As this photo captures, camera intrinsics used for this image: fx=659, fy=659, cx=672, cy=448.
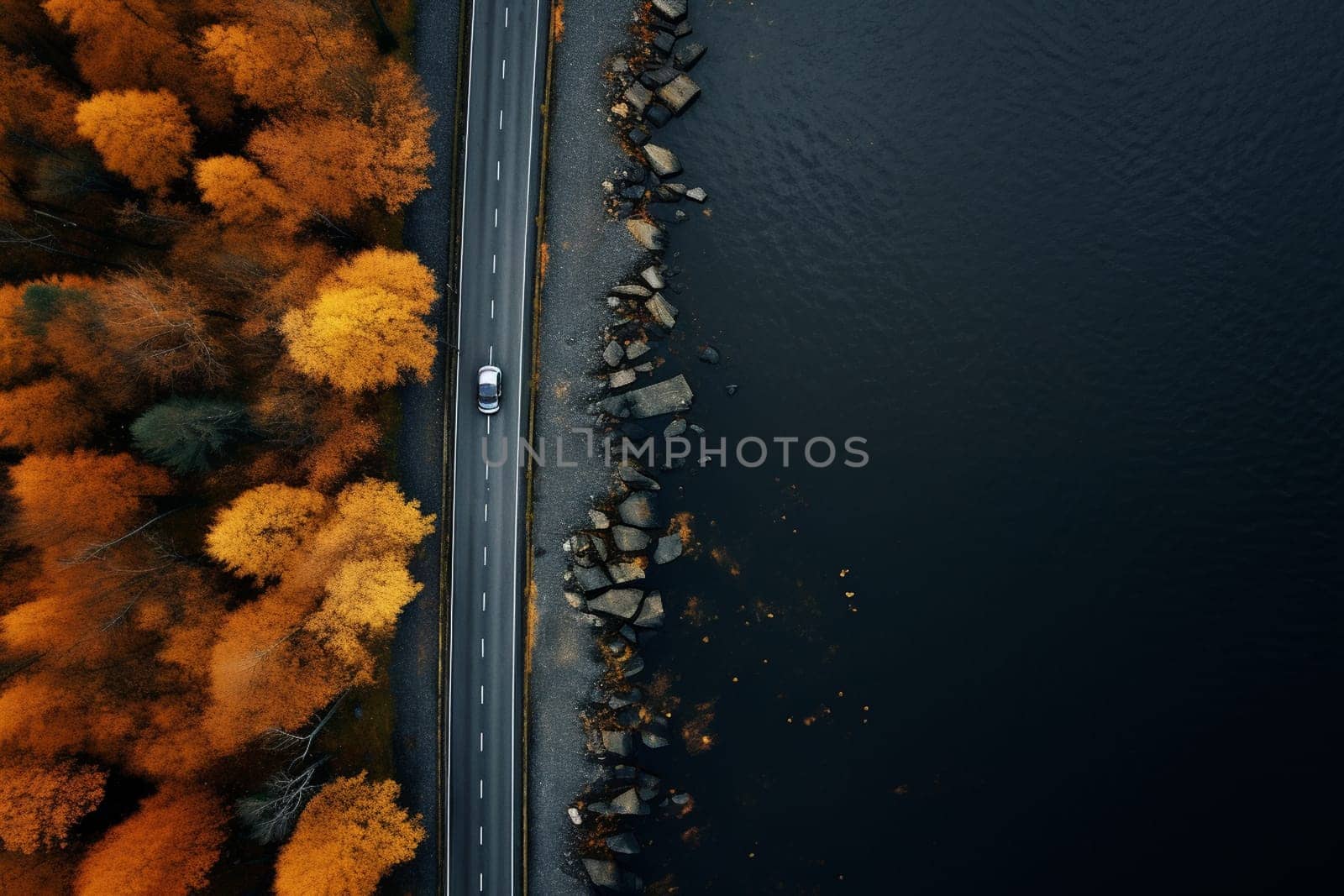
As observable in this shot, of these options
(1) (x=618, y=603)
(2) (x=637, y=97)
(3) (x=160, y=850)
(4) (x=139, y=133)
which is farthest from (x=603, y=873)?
(4) (x=139, y=133)

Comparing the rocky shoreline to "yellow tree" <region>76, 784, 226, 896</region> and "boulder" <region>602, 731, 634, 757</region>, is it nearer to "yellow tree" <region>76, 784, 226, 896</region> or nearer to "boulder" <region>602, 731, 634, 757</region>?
"boulder" <region>602, 731, 634, 757</region>

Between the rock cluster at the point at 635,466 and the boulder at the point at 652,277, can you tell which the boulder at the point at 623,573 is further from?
the boulder at the point at 652,277

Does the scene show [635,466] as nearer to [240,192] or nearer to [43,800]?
[240,192]

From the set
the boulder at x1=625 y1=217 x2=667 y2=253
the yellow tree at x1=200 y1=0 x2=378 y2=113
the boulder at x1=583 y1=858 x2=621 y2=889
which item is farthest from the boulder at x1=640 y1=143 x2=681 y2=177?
the boulder at x1=583 y1=858 x2=621 y2=889

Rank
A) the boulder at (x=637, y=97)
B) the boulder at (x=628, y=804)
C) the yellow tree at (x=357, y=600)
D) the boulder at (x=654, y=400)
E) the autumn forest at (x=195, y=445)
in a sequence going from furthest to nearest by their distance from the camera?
1. the boulder at (x=637, y=97)
2. the boulder at (x=654, y=400)
3. the boulder at (x=628, y=804)
4. the yellow tree at (x=357, y=600)
5. the autumn forest at (x=195, y=445)

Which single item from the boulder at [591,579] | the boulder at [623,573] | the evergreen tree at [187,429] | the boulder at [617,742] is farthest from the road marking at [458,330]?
the evergreen tree at [187,429]

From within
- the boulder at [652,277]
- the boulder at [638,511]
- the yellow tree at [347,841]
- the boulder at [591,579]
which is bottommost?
the yellow tree at [347,841]
